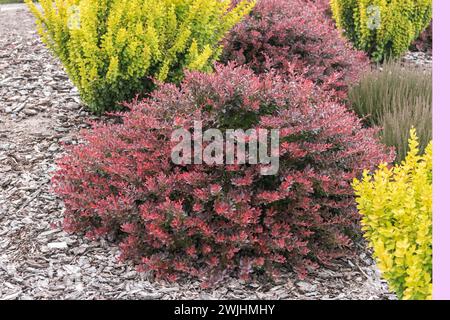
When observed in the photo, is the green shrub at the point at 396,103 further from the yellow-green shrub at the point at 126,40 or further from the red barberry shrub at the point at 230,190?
the yellow-green shrub at the point at 126,40

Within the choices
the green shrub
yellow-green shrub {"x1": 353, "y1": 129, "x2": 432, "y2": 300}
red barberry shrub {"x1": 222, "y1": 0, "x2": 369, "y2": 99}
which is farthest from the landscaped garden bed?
red barberry shrub {"x1": 222, "y1": 0, "x2": 369, "y2": 99}

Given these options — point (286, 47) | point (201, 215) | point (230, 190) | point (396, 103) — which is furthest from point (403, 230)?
point (286, 47)

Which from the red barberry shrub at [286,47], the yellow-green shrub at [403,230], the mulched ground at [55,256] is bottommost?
the mulched ground at [55,256]

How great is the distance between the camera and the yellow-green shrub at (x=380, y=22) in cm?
724

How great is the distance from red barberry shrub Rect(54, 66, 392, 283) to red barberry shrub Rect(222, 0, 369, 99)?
1.84 metres

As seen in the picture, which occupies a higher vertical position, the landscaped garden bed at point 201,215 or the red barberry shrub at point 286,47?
the red barberry shrub at point 286,47

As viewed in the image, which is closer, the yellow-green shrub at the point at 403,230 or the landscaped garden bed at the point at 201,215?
the yellow-green shrub at the point at 403,230

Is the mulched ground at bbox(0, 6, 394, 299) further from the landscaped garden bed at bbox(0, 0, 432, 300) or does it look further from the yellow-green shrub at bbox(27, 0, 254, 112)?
the yellow-green shrub at bbox(27, 0, 254, 112)

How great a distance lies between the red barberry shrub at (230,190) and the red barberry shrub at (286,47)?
1840 millimetres

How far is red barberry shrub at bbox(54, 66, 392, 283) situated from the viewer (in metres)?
3.37

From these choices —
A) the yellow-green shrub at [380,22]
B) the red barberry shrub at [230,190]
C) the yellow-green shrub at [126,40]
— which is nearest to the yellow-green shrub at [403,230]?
the red barberry shrub at [230,190]

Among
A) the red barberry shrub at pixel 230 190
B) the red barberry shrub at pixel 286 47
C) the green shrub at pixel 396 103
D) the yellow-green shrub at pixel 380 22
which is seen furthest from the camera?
the yellow-green shrub at pixel 380 22

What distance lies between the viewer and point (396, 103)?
5.24 meters
